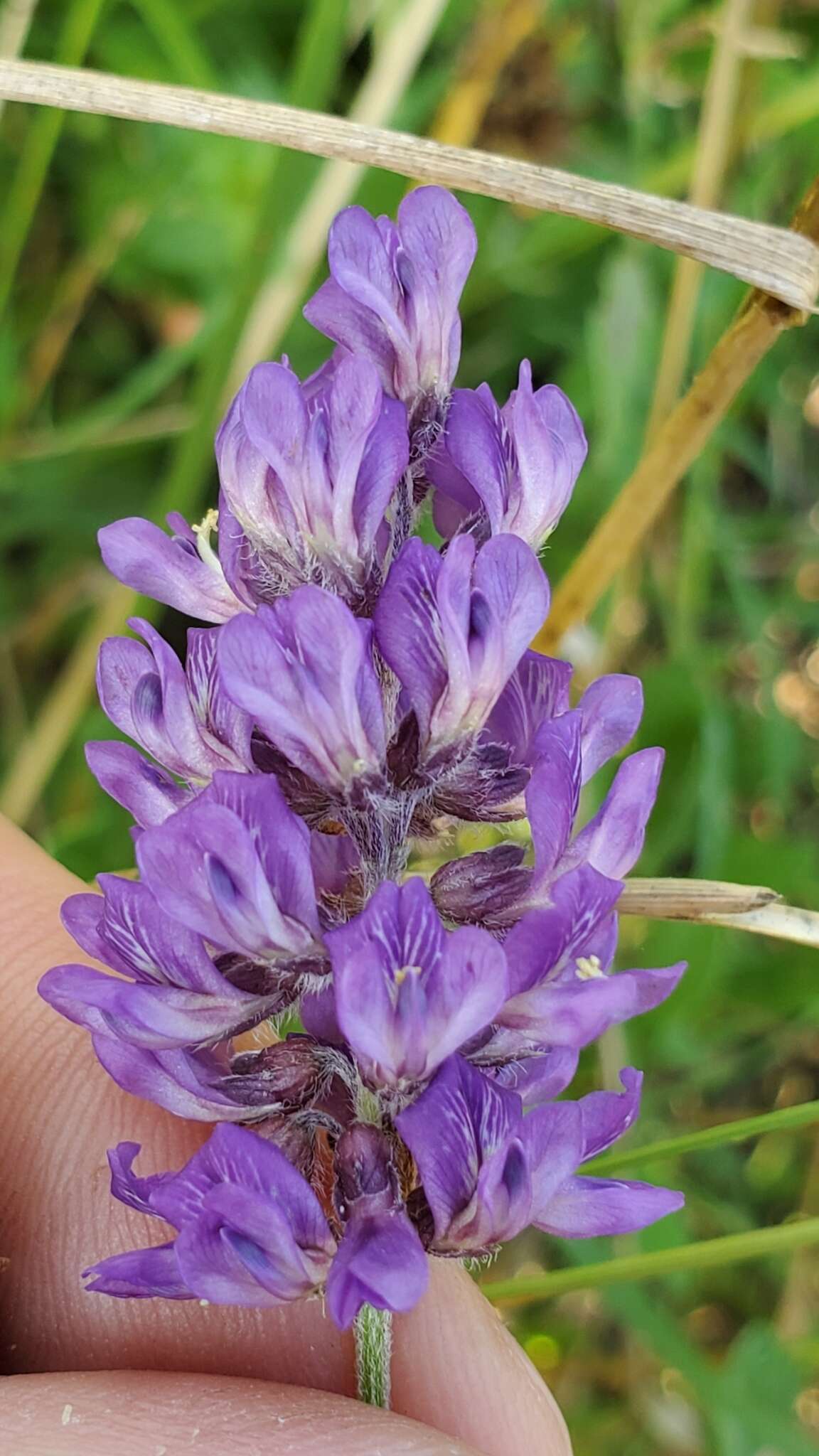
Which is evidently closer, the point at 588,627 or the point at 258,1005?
the point at 258,1005

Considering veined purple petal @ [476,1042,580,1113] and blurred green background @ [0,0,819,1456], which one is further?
blurred green background @ [0,0,819,1456]

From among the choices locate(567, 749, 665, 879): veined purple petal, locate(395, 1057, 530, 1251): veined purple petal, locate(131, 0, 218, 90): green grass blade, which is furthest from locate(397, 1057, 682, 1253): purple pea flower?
locate(131, 0, 218, 90): green grass blade

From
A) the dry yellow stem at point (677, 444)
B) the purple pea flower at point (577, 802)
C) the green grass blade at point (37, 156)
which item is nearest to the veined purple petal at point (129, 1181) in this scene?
the purple pea flower at point (577, 802)

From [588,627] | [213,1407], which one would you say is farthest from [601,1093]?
[588,627]

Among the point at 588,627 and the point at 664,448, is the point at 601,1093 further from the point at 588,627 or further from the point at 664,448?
the point at 588,627

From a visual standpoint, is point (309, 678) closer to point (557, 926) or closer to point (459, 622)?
point (459, 622)

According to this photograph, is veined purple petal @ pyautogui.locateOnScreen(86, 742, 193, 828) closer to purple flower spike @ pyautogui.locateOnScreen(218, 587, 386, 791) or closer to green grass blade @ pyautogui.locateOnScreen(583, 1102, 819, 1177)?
purple flower spike @ pyautogui.locateOnScreen(218, 587, 386, 791)
